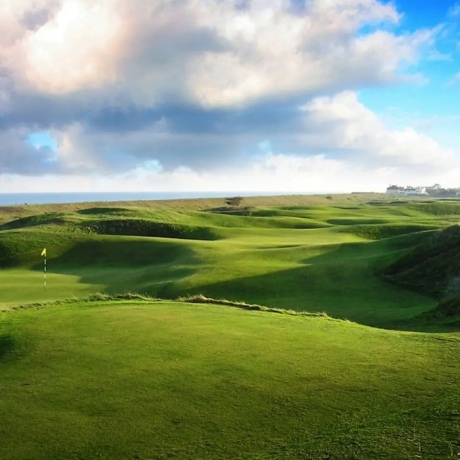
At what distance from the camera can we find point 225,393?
35.0 feet

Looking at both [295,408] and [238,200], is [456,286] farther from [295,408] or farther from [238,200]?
[238,200]

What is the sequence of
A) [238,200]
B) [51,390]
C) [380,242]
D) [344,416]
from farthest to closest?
[238,200] → [380,242] → [51,390] → [344,416]

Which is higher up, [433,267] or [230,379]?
[230,379]

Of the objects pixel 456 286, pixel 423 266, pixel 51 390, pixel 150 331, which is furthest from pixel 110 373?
pixel 423 266

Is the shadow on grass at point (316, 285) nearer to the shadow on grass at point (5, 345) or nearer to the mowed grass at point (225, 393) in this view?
A: the mowed grass at point (225, 393)

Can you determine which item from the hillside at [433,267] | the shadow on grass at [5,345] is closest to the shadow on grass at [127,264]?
the hillside at [433,267]

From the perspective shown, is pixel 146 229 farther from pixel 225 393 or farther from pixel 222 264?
pixel 225 393

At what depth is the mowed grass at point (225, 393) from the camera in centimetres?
868

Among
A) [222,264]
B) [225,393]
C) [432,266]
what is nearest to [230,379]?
[225,393]

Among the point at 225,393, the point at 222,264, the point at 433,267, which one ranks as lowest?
the point at 222,264

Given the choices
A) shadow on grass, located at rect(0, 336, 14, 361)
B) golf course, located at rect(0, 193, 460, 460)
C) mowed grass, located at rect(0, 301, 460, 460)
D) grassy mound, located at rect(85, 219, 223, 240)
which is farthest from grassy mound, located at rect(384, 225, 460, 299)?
grassy mound, located at rect(85, 219, 223, 240)

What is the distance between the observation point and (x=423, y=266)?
Result: 110 ft

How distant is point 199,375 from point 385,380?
3972 millimetres

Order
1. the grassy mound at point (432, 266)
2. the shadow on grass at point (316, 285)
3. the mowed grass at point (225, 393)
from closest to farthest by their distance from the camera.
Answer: the mowed grass at point (225, 393) < the shadow on grass at point (316, 285) < the grassy mound at point (432, 266)
